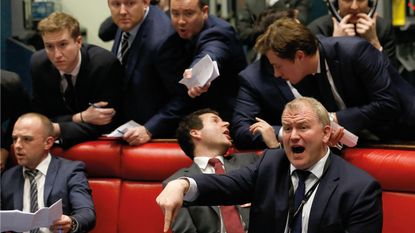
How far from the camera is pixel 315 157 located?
9.55 ft

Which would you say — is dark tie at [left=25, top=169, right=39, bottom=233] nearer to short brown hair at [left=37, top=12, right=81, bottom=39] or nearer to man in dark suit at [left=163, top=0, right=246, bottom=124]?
short brown hair at [left=37, top=12, right=81, bottom=39]

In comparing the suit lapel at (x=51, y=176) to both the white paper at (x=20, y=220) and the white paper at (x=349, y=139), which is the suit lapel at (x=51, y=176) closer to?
the white paper at (x=20, y=220)

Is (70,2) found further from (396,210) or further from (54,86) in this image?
(396,210)

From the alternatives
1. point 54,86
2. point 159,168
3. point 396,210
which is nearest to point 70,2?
point 54,86

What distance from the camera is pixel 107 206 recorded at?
4.12m

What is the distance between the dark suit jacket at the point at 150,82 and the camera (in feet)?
13.3

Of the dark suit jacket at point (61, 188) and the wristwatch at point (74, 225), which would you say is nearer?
the wristwatch at point (74, 225)

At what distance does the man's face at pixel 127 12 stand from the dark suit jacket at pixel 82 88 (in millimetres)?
185

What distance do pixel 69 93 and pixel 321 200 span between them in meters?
1.79

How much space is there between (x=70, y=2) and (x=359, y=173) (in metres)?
4.24

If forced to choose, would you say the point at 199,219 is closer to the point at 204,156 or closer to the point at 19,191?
the point at 204,156

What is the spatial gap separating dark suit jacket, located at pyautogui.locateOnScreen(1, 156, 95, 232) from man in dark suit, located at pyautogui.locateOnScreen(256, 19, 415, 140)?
1.10m

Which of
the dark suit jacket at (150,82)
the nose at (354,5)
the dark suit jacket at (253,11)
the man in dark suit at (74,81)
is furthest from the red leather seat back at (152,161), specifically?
the dark suit jacket at (253,11)

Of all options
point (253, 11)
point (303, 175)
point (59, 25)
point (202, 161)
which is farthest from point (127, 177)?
point (253, 11)
